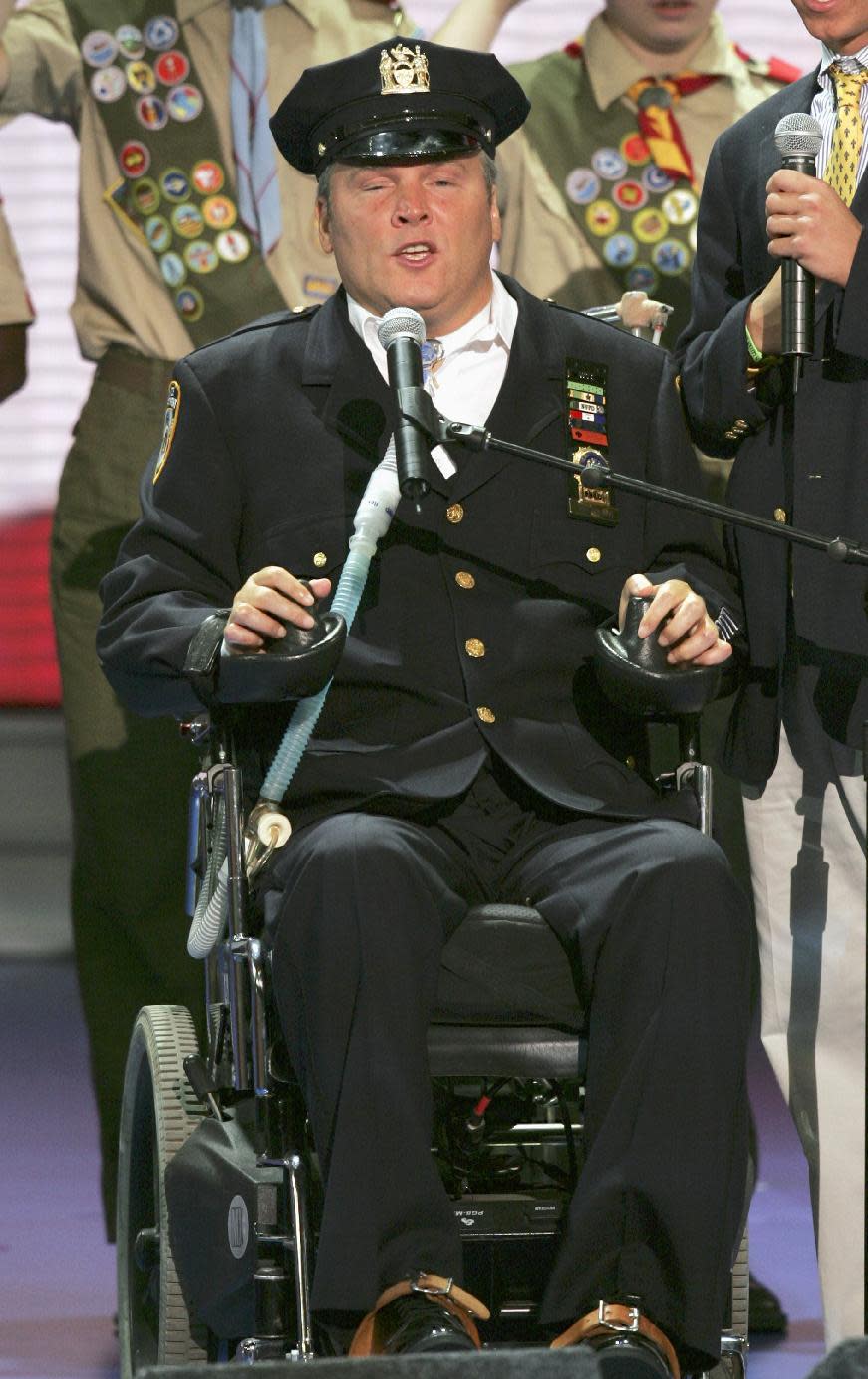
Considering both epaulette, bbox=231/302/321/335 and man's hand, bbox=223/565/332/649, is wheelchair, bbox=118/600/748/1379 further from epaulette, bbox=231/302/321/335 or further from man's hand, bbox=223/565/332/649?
epaulette, bbox=231/302/321/335

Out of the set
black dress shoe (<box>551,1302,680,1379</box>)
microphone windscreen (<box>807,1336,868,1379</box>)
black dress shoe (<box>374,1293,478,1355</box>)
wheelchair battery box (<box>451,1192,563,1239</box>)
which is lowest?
wheelchair battery box (<box>451,1192,563,1239</box>)

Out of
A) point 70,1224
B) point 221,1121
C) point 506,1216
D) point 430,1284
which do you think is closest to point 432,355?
point 221,1121

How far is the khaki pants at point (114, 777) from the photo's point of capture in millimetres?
4145

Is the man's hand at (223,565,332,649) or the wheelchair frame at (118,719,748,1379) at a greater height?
the man's hand at (223,565,332,649)

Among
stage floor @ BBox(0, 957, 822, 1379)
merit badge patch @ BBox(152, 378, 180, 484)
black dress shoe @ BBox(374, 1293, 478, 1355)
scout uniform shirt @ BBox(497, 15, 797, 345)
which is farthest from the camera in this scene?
scout uniform shirt @ BBox(497, 15, 797, 345)

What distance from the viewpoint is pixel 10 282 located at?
14.3 feet

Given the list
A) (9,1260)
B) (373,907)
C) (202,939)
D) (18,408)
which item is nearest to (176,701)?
(202,939)

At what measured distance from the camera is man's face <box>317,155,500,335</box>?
2.94 meters

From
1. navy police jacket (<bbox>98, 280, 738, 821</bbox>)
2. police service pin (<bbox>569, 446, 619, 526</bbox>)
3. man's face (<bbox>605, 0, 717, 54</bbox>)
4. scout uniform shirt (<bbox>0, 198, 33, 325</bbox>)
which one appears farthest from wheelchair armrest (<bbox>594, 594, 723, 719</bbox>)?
scout uniform shirt (<bbox>0, 198, 33, 325</bbox>)

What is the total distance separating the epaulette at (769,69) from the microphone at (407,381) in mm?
1897

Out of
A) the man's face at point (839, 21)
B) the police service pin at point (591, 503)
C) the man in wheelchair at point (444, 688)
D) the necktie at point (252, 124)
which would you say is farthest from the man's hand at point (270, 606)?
the necktie at point (252, 124)

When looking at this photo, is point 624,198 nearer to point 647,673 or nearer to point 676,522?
point 676,522

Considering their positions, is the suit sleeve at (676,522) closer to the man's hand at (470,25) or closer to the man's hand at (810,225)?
the man's hand at (810,225)

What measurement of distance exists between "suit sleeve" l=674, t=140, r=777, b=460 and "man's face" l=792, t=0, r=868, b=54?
0.76 feet
